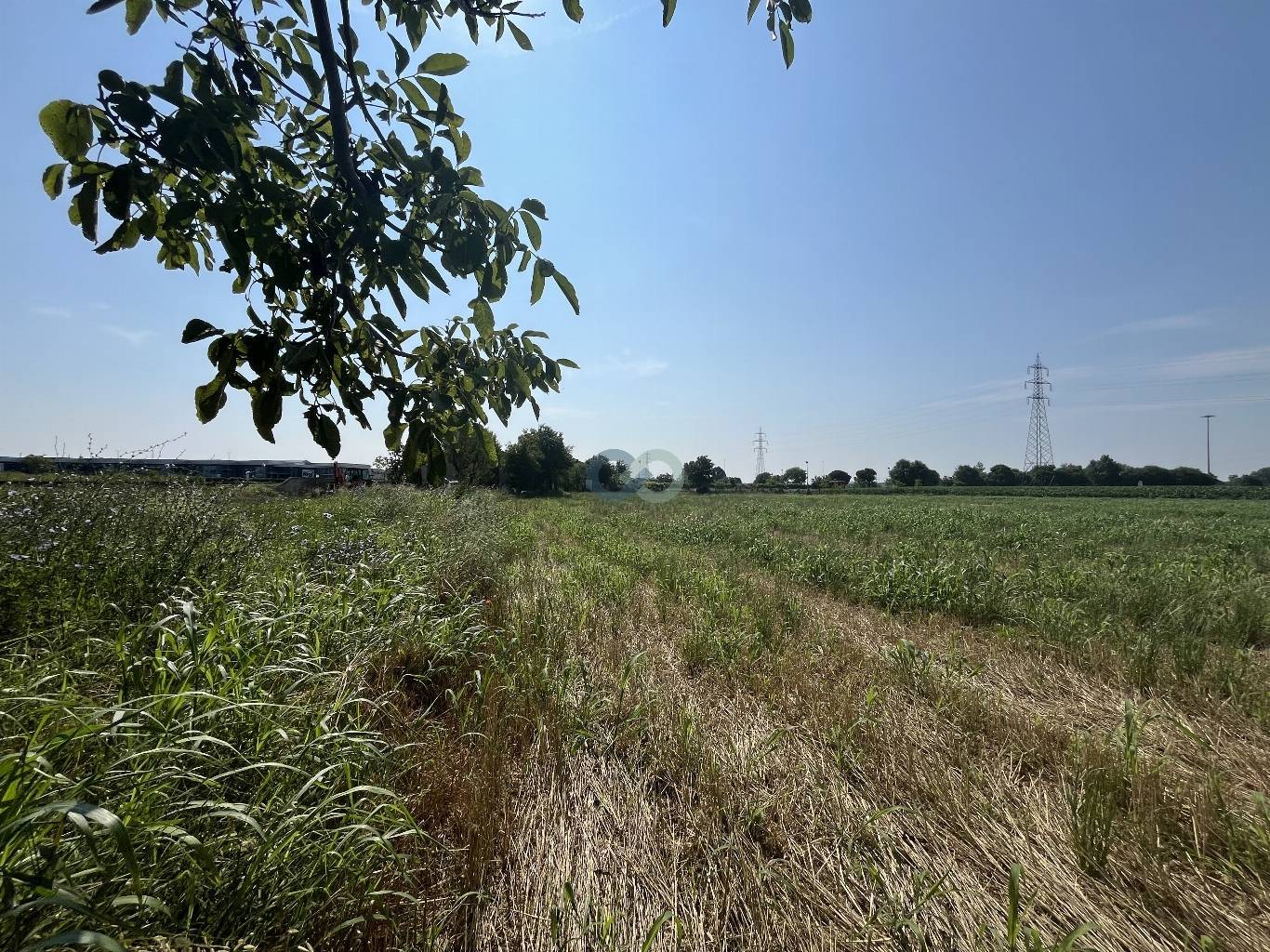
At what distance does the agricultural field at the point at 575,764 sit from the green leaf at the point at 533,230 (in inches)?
62.4

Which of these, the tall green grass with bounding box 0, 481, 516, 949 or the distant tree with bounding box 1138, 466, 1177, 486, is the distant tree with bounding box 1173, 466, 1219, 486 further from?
the tall green grass with bounding box 0, 481, 516, 949

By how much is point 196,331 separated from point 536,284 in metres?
0.83

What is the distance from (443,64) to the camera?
130 centimetres

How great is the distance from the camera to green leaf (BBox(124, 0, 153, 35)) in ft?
3.51

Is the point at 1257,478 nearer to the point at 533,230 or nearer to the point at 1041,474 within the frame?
the point at 1041,474

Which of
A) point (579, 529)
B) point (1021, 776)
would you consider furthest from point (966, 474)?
point (1021, 776)

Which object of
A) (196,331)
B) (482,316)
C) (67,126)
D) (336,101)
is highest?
(336,101)

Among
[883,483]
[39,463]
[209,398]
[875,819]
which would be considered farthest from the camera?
[883,483]

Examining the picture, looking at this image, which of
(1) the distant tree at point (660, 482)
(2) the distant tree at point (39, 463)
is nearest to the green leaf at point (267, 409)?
(2) the distant tree at point (39, 463)

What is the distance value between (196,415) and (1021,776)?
3831 millimetres

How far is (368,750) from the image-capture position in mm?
1916

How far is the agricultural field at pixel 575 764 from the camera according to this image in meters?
1.40

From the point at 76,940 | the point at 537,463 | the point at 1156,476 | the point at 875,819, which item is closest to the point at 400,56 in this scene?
the point at 76,940

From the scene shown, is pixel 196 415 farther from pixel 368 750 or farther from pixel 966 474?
pixel 966 474
